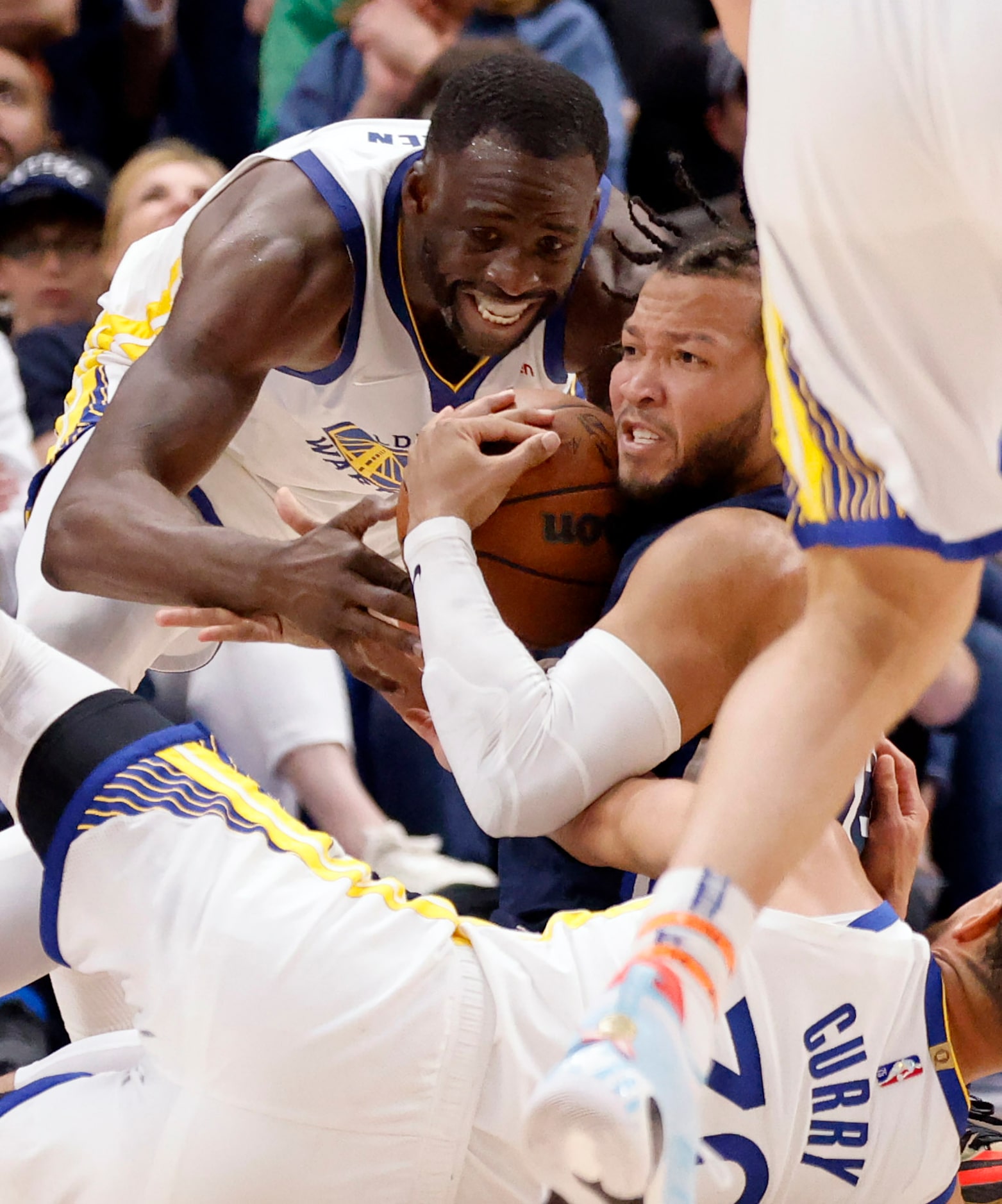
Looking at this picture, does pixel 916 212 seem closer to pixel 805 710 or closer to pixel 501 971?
pixel 805 710

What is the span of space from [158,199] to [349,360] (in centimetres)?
165

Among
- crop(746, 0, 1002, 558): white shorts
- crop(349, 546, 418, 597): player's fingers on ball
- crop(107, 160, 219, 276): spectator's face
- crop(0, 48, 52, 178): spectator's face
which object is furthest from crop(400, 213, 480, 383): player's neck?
crop(0, 48, 52, 178): spectator's face

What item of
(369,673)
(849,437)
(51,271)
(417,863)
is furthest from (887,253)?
(51,271)

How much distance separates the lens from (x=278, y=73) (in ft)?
16.1

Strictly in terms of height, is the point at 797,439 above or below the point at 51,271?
above

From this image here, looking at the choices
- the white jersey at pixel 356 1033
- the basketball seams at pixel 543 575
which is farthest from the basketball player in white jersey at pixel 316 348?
the white jersey at pixel 356 1033

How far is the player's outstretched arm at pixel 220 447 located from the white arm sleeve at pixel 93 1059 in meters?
0.60

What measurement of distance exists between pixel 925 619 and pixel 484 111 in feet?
4.82

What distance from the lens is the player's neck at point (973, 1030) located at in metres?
2.01

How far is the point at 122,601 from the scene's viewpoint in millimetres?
2771

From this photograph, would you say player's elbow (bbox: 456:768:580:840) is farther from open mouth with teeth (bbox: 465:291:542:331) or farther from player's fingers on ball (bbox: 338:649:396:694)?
open mouth with teeth (bbox: 465:291:542:331)

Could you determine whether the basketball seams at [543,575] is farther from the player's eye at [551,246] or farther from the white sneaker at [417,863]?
the white sneaker at [417,863]

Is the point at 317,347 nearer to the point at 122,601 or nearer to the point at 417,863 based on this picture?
the point at 122,601

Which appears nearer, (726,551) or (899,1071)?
(899,1071)
